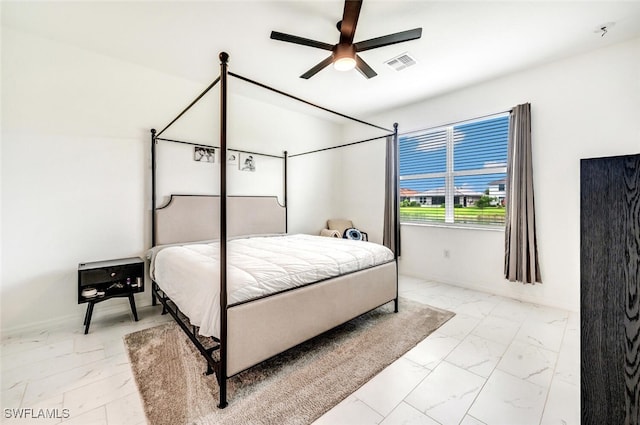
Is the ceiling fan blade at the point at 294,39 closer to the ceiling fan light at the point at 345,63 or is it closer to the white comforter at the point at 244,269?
the ceiling fan light at the point at 345,63

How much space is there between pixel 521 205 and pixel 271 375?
317cm

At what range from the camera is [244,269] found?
1824 millimetres

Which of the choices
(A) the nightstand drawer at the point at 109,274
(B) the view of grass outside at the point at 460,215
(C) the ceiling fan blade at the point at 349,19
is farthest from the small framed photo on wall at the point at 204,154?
(B) the view of grass outside at the point at 460,215

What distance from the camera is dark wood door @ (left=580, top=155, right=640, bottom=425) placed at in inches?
25.9

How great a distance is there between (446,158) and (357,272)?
8.26ft

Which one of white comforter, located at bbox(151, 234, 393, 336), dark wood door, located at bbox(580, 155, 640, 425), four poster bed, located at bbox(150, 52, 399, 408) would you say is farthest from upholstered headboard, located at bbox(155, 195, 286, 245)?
dark wood door, located at bbox(580, 155, 640, 425)

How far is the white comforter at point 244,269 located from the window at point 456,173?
166cm

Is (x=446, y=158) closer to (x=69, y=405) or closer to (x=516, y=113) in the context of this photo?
(x=516, y=113)

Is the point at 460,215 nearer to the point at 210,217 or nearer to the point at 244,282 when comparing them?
the point at 244,282

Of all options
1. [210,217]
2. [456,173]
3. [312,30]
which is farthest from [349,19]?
[456,173]

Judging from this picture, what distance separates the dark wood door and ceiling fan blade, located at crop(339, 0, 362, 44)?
63.1 inches

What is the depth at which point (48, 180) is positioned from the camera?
2.46 m

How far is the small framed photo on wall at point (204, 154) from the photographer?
3.35 m

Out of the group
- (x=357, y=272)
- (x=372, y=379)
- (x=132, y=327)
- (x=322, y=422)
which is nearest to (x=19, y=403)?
(x=132, y=327)
